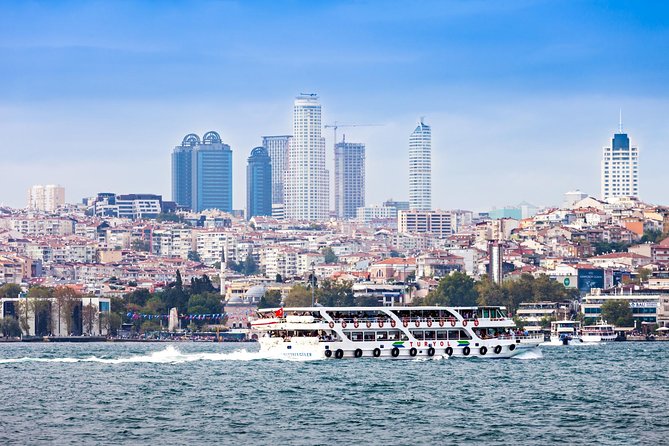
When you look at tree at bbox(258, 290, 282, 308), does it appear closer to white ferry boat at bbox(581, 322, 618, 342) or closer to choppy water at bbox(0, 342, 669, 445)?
white ferry boat at bbox(581, 322, 618, 342)

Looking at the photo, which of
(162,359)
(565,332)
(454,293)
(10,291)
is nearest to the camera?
(162,359)

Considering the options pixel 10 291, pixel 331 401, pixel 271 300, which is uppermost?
pixel 10 291

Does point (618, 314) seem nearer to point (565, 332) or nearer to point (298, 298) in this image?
point (565, 332)

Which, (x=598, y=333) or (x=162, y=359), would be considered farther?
(x=598, y=333)

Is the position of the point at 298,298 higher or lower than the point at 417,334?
higher

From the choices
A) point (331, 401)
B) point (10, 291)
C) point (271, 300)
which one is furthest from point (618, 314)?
point (331, 401)

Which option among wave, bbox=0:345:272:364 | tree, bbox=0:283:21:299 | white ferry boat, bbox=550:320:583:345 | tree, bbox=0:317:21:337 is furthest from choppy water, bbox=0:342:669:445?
tree, bbox=0:283:21:299
